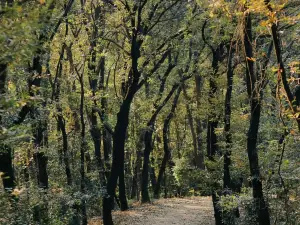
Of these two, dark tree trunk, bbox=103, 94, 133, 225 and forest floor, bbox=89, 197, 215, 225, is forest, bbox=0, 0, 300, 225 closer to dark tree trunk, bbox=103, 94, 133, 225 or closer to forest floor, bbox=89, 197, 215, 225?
dark tree trunk, bbox=103, 94, 133, 225

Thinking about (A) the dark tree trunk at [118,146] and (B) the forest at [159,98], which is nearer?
(B) the forest at [159,98]

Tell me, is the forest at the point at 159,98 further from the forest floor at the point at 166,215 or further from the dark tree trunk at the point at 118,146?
the forest floor at the point at 166,215

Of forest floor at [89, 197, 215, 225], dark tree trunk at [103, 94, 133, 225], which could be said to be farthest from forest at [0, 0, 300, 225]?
forest floor at [89, 197, 215, 225]

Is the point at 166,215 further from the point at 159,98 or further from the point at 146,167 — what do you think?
the point at 159,98

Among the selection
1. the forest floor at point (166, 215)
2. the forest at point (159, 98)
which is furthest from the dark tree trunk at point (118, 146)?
the forest floor at point (166, 215)

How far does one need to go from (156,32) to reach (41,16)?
38.1 feet

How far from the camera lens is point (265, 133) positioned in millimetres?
16047

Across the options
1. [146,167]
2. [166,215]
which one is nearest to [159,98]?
[146,167]

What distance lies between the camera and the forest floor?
1655cm

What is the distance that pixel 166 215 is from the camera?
58.5ft

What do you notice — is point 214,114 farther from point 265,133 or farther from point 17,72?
point 17,72

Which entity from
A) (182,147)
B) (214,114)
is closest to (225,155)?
(214,114)

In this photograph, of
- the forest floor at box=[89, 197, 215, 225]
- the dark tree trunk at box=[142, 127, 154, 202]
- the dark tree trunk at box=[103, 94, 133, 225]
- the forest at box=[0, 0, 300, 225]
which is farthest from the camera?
the dark tree trunk at box=[142, 127, 154, 202]

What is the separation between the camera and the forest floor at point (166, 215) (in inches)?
651
